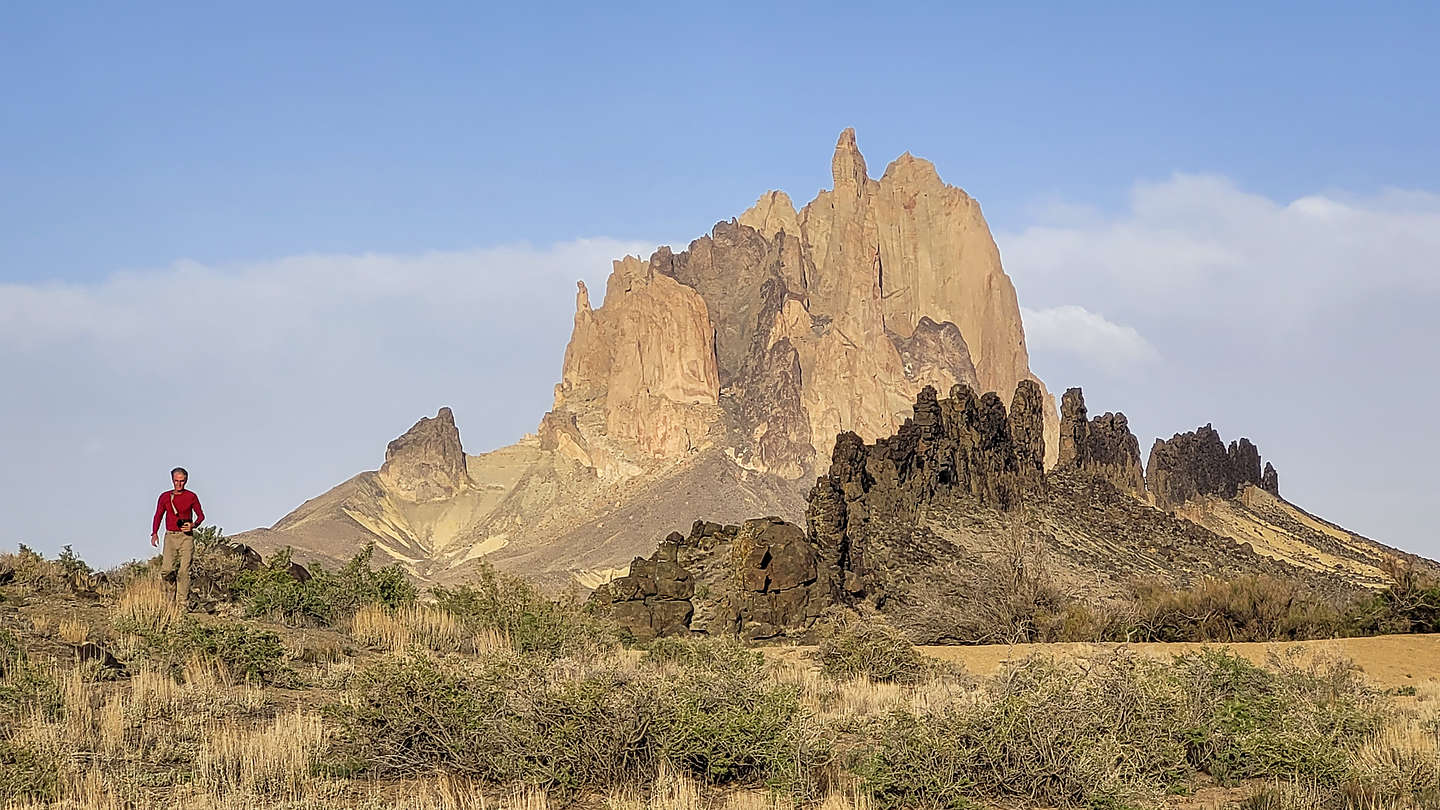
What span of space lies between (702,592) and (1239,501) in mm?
82133

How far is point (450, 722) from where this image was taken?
9.29m

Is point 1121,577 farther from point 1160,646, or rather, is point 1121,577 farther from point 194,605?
point 194,605

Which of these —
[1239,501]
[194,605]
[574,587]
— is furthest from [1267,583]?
[1239,501]

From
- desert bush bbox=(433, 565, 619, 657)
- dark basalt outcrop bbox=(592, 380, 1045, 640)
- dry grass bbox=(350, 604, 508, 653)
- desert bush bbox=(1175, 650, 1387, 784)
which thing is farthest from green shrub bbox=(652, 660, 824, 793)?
dark basalt outcrop bbox=(592, 380, 1045, 640)

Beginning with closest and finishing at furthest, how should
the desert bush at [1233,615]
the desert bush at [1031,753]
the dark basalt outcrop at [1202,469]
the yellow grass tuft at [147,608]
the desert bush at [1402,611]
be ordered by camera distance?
the desert bush at [1031,753] < the yellow grass tuft at [147,608] < the desert bush at [1233,615] < the desert bush at [1402,611] < the dark basalt outcrop at [1202,469]

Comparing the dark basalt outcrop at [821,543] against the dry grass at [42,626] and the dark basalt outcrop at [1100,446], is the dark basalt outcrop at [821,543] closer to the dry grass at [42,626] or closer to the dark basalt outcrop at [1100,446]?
the dry grass at [42,626]

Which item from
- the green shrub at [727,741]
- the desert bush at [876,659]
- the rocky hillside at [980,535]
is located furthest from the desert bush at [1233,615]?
the green shrub at [727,741]

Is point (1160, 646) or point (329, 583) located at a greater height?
point (329, 583)

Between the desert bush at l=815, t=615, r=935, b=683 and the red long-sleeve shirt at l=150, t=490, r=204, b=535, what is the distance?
7416 millimetres

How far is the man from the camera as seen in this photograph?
15.4 m

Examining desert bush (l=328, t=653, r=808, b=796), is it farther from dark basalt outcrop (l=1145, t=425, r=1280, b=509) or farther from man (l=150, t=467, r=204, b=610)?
dark basalt outcrop (l=1145, t=425, r=1280, b=509)

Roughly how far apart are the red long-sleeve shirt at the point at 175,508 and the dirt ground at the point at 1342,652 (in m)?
9.42

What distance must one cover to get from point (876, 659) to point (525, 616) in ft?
13.4

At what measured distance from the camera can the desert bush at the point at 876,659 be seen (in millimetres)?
15180
